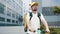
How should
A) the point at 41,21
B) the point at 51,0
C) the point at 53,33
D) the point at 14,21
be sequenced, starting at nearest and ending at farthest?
1. the point at 41,21
2. the point at 53,33
3. the point at 51,0
4. the point at 14,21

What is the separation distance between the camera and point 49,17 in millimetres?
14758

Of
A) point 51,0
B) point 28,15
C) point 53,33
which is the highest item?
point 51,0

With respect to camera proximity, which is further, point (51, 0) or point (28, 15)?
point (51, 0)

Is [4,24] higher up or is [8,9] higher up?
[8,9]

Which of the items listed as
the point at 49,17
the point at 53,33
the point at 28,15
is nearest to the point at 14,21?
the point at 49,17

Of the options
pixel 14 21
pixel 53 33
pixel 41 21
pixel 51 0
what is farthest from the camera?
pixel 14 21

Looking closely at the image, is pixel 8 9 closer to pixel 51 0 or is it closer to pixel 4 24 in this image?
pixel 4 24

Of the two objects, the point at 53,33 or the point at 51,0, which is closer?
the point at 53,33

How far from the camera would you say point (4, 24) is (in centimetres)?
1777

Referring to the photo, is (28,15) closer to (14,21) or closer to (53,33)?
(53,33)

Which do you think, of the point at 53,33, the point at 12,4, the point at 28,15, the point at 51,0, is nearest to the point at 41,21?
the point at 28,15

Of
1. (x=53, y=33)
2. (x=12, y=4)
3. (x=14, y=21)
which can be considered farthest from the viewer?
(x=12, y=4)

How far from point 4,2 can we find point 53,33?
12.3m

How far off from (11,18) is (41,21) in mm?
15996
